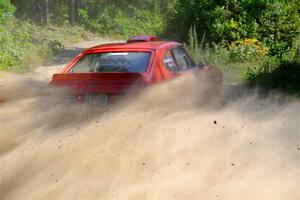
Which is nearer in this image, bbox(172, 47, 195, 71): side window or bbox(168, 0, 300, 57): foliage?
bbox(172, 47, 195, 71): side window

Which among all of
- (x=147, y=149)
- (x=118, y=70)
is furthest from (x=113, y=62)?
(x=147, y=149)

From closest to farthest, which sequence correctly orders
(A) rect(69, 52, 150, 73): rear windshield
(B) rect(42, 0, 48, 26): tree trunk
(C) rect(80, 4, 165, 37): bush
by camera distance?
(A) rect(69, 52, 150, 73): rear windshield → (B) rect(42, 0, 48, 26): tree trunk → (C) rect(80, 4, 165, 37): bush

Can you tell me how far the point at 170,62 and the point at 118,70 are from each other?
0.97 meters

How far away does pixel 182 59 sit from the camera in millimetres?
9180

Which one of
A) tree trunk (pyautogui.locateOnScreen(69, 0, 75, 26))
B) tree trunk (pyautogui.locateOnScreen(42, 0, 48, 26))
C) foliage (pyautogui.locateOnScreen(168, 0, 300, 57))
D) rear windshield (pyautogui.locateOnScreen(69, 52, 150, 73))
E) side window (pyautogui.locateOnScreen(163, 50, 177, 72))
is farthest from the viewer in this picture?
tree trunk (pyautogui.locateOnScreen(69, 0, 75, 26))

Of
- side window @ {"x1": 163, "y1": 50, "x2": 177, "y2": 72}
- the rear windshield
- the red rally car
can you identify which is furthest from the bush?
the rear windshield

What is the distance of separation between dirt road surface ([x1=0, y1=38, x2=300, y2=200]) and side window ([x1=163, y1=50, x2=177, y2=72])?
0.40 meters

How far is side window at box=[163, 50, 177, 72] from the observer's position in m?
8.25

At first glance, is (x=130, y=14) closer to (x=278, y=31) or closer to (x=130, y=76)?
(x=278, y=31)

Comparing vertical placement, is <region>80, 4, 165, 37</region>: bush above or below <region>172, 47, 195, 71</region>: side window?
below

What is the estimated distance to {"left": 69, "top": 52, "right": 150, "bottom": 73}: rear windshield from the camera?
25.9ft

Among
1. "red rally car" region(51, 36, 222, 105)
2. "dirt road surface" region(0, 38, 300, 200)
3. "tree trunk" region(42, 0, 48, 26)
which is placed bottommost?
"tree trunk" region(42, 0, 48, 26)

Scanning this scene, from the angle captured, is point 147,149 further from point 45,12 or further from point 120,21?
point 120,21

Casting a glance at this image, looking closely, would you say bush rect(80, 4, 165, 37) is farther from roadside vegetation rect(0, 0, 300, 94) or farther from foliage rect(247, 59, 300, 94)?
foliage rect(247, 59, 300, 94)
